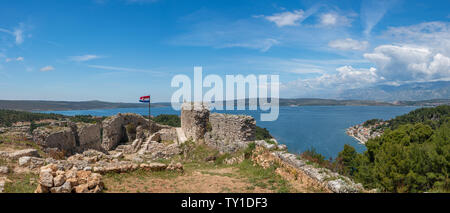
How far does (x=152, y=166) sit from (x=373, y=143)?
24.9m

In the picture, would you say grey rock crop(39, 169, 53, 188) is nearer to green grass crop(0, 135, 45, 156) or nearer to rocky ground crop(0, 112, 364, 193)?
rocky ground crop(0, 112, 364, 193)

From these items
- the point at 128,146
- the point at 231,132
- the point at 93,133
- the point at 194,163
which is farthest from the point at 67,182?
the point at 93,133

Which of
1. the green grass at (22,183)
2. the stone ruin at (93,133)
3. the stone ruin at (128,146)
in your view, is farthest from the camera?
the stone ruin at (93,133)

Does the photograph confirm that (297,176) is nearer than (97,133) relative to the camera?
Yes

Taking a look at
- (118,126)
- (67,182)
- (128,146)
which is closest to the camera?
(67,182)

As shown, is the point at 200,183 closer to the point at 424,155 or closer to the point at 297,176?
the point at 297,176

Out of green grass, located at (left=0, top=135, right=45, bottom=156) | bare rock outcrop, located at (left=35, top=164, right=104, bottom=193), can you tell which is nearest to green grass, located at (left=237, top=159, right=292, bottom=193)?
bare rock outcrop, located at (left=35, top=164, right=104, bottom=193)

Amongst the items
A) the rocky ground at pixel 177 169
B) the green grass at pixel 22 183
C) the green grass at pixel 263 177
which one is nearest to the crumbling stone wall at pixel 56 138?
the rocky ground at pixel 177 169

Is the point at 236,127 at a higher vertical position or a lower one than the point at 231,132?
higher

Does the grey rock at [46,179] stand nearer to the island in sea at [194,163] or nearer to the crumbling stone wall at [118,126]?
the island in sea at [194,163]

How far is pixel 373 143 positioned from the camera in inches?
1022

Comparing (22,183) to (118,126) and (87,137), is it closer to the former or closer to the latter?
(87,137)
